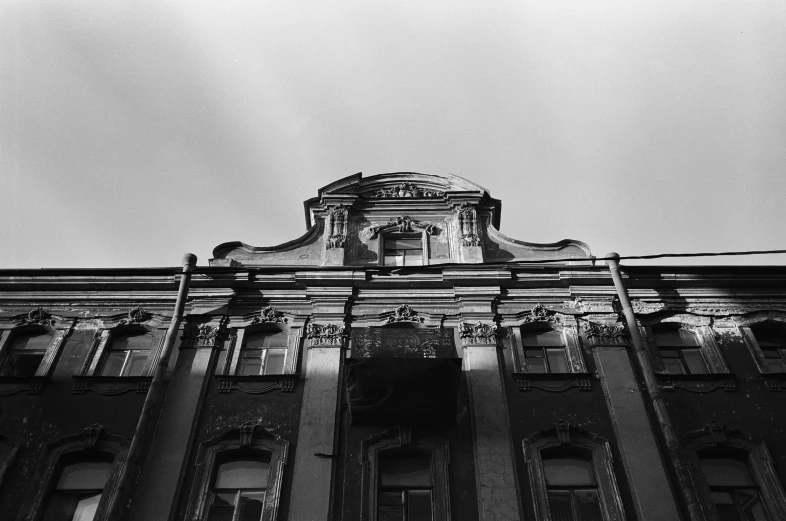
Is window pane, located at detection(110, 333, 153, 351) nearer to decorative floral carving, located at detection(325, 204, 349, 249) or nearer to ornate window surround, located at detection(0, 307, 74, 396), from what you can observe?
ornate window surround, located at detection(0, 307, 74, 396)

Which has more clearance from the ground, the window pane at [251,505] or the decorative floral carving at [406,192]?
the decorative floral carving at [406,192]

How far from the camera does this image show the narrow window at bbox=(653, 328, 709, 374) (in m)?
14.5

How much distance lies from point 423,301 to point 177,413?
18.5 ft

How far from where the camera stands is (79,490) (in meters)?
12.8

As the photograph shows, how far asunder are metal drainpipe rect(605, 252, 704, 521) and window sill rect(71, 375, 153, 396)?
31.4 feet

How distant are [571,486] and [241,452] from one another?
6.00 m

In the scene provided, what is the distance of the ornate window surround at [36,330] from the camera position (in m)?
14.2

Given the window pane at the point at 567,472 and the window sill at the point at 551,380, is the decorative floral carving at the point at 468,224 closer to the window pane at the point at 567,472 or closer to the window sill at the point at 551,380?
the window sill at the point at 551,380

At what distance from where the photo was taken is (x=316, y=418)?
13.4 meters

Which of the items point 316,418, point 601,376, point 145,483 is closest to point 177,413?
point 145,483

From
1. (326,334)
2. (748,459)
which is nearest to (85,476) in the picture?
(326,334)

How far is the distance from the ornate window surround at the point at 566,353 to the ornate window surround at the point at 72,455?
25.0ft

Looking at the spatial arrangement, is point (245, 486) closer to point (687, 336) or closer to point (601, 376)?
point (601, 376)

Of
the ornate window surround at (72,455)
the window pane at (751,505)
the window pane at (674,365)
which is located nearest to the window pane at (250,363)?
the ornate window surround at (72,455)
